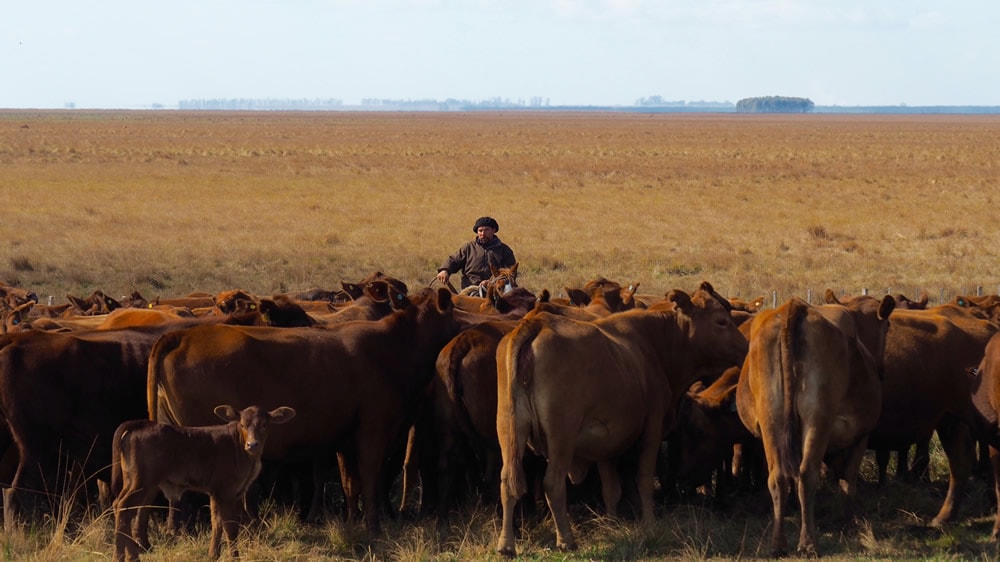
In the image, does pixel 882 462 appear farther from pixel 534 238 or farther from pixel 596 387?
pixel 534 238

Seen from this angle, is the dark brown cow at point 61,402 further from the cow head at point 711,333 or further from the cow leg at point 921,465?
the cow leg at point 921,465

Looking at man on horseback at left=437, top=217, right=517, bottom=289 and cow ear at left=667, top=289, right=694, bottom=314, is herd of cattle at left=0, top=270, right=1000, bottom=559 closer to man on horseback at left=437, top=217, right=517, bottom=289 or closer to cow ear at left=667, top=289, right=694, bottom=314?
cow ear at left=667, top=289, right=694, bottom=314

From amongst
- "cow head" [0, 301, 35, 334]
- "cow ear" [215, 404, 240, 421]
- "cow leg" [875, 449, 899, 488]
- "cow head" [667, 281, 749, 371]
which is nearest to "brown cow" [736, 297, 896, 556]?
"cow head" [667, 281, 749, 371]

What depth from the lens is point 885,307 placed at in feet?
28.7

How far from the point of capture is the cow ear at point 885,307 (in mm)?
8672

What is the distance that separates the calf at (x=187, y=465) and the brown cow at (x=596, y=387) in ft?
4.58

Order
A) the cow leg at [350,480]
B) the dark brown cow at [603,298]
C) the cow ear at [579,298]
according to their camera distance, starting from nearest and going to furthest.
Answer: the cow leg at [350,480] → the dark brown cow at [603,298] → the cow ear at [579,298]

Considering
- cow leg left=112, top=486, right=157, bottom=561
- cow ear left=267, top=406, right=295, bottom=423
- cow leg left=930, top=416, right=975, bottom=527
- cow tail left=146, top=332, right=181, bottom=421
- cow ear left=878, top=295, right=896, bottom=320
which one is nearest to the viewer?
cow leg left=112, top=486, right=157, bottom=561

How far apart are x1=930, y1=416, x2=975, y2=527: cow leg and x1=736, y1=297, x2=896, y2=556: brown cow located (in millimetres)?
1241

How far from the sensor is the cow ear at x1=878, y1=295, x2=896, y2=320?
341 inches

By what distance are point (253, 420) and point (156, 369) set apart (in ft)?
3.53

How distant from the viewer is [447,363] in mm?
8422

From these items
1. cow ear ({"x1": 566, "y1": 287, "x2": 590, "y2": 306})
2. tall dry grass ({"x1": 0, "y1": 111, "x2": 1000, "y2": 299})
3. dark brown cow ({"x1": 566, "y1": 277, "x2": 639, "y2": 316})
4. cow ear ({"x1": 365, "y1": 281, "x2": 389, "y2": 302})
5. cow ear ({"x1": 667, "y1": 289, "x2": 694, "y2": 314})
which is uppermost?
cow ear ({"x1": 667, "y1": 289, "x2": 694, "y2": 314})

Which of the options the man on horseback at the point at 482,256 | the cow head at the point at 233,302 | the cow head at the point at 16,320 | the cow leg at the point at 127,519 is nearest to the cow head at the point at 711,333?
the cow head at the point at 233,302
